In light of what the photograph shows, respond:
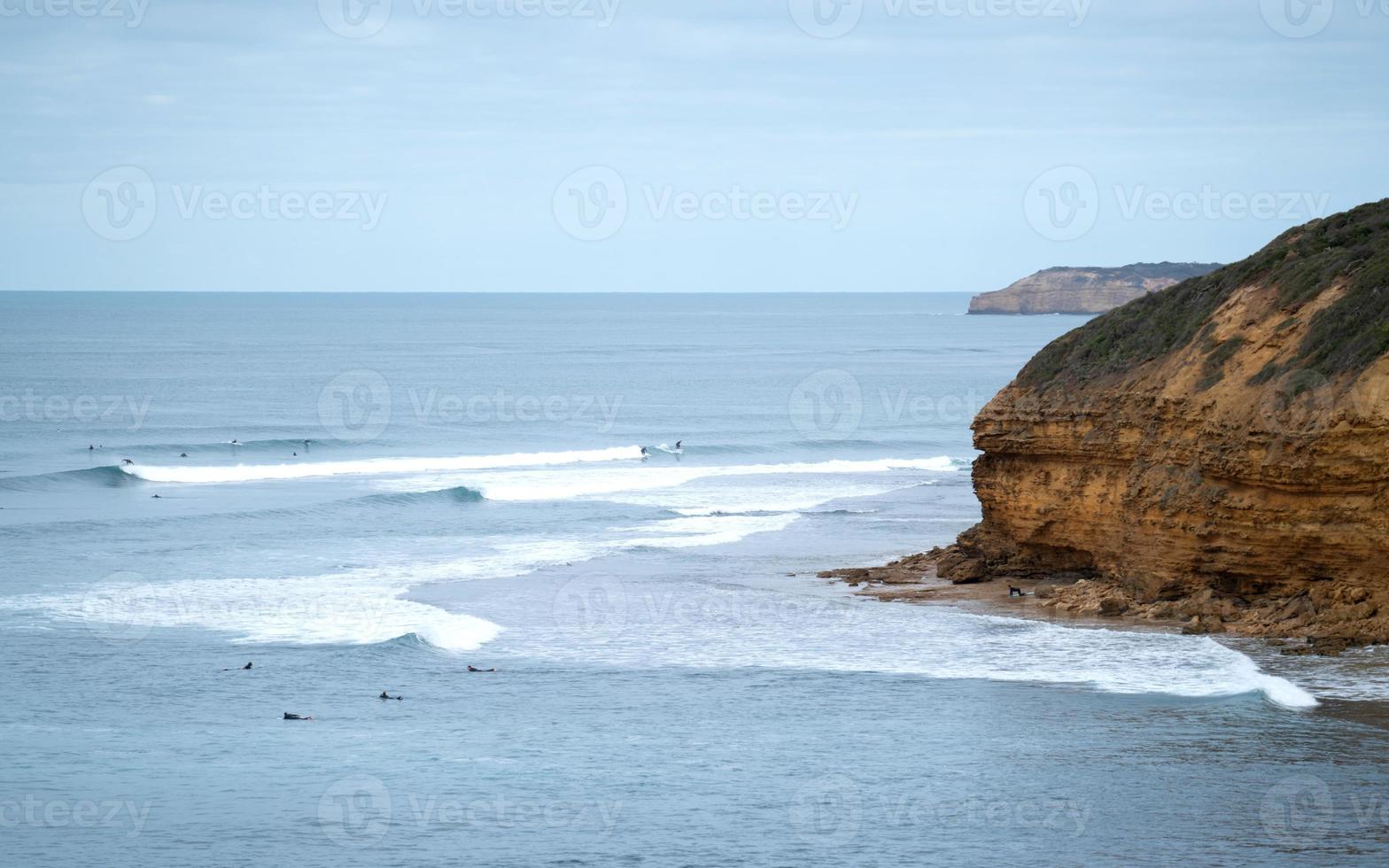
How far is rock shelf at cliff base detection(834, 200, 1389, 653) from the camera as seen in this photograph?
24250 millimetres

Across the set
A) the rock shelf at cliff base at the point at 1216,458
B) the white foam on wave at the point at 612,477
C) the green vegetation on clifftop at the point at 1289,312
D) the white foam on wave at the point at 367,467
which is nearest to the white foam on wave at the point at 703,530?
the white foam on wave at the point at 612,477

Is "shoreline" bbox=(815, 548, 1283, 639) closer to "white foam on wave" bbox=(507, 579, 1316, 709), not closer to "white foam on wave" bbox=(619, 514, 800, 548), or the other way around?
"white foam on wave" bbox=(507, 579, 1316, 709)

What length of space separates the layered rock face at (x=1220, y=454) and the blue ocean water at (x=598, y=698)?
1.89 meters

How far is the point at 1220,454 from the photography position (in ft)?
84.2

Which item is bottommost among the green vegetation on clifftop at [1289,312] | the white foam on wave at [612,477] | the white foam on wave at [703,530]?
the white foam on wave at [703,530]

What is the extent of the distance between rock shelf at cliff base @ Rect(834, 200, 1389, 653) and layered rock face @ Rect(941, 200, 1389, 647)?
0.04 metres

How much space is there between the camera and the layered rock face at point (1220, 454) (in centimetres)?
2425

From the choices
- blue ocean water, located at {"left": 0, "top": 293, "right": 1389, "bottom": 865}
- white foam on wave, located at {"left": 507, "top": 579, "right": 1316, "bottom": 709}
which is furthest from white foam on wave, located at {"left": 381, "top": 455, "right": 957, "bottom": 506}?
white foam on wave, located at {"left": 507, "top": 579, "right": 1316, "bottom": 709}

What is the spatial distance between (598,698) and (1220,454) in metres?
11.6

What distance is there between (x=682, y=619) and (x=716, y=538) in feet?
35.3

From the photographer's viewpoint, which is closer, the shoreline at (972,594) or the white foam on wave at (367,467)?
the shoreline at (972,594)

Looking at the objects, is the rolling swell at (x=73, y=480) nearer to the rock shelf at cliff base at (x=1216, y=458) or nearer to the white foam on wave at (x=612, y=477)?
the white foam on wave at (x=612, y=477)

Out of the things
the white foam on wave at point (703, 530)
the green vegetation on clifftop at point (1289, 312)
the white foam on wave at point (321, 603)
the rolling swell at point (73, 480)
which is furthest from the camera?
the rolling swell at point (73, 480)

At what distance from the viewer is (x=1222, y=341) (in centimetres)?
2759
